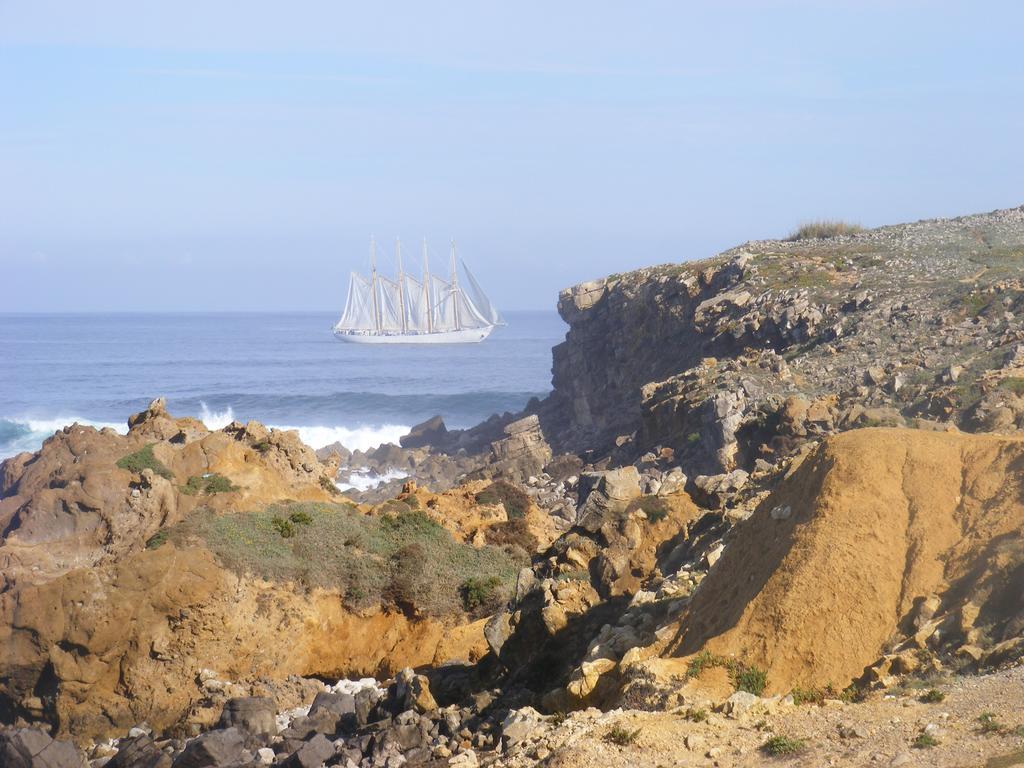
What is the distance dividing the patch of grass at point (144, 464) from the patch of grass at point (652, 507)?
37.9 ft

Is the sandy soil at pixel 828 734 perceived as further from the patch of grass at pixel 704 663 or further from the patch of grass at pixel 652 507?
the patch of grass at pixel 652 507

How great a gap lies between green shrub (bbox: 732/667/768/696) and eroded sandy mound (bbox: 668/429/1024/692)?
106 mm

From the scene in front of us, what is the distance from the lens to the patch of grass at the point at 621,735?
11.6m

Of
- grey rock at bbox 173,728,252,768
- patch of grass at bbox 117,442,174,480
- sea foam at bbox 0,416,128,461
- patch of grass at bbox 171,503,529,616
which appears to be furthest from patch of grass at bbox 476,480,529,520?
sea foam at bbox 0,416,128,461

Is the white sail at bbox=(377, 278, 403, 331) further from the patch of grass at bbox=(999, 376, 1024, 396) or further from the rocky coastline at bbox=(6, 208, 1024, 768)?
the patch of grass at bbox=(999, 376, 1024, 396)

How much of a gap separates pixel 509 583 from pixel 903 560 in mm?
12804

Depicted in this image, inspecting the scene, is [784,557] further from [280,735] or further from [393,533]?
[393,533]

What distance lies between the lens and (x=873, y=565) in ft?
43.4

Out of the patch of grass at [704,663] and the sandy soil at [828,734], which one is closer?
the sandy soil at [828,734]

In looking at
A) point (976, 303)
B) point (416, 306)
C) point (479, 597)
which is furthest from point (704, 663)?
point (416, 306)

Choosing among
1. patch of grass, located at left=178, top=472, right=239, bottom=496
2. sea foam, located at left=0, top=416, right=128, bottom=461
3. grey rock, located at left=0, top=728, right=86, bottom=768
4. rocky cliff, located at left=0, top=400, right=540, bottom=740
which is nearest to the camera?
grey rock, located at left=0, top=728, right=86, bottom=768

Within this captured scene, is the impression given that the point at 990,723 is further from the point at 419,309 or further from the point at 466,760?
the point at 419,309

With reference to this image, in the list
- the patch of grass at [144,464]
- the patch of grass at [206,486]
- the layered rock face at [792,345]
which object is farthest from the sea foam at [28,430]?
the patch of grass at [206,486]

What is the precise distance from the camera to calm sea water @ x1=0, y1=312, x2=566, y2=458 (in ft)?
275
